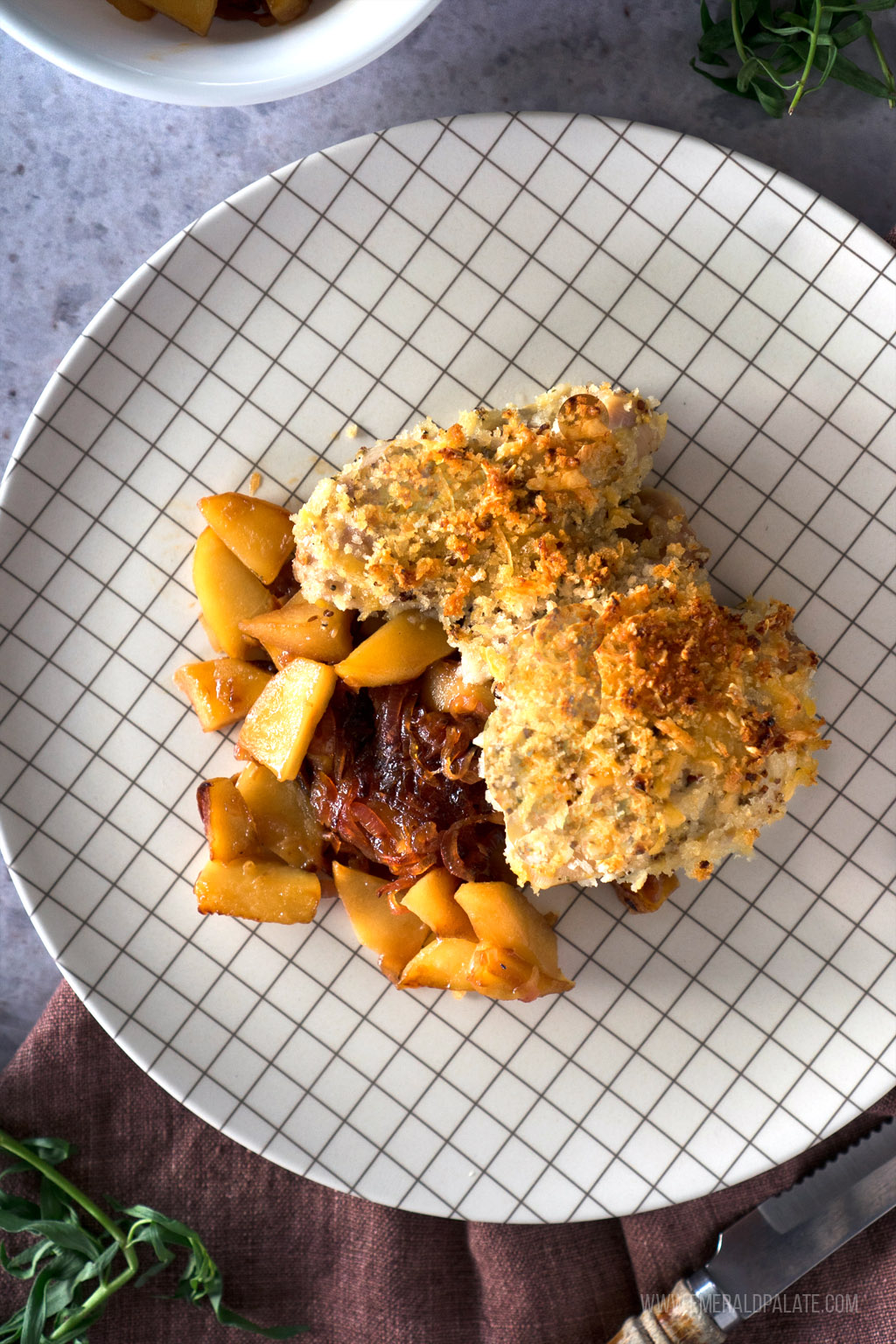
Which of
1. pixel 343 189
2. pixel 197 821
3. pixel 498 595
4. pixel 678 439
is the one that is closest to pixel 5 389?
pixel 343 189

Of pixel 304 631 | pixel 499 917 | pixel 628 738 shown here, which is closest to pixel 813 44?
pixel 628 738

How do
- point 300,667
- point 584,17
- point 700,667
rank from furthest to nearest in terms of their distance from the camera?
point 584,17 → point 300,667 → point 700,667

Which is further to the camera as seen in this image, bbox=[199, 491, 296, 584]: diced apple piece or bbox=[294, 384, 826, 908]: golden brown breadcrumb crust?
bbox=[199, 491, 296, 584]: diced apple piece

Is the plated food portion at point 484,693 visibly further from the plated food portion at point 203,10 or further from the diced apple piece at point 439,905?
the plated food portion at point 203,10

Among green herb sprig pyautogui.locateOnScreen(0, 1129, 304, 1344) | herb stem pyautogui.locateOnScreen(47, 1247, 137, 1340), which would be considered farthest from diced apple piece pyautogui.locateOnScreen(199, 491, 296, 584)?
herb stem pyautogui.locateOnScreen(47, 1247, 137, 1340)

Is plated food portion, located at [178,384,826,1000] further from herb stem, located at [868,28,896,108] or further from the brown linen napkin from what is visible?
herb stem, located at [868,28,896,108]

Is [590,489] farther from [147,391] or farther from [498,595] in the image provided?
[147,391]

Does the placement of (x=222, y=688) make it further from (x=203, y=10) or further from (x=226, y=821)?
(x=203, y=10)
